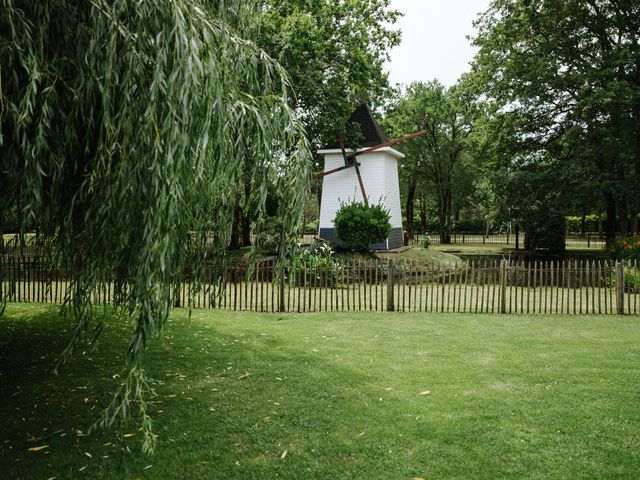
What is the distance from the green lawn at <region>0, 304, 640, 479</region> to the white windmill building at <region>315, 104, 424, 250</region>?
54.3ft

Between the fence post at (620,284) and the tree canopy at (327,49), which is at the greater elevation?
the tree canopy at (327,49)

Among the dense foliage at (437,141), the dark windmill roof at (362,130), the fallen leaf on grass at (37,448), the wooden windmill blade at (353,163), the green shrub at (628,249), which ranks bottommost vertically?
the fallen leaf on grass at (37,448)

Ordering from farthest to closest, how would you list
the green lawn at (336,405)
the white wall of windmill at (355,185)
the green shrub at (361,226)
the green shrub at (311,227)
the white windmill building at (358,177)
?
the green shrub at (311,227), the white wall of windmill at (355,185), the white windmill building at (358,177), the green shrub at (361,226), the green lawn at (336,405)

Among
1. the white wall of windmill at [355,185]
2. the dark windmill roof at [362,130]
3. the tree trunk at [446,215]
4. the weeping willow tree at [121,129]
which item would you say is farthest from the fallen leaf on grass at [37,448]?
the tree trunk at [446,215]

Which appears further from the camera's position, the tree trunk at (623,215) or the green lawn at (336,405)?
the tree trunk at (623,215)

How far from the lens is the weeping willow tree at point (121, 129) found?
3.90 meters

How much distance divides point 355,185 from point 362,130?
327 centimetres

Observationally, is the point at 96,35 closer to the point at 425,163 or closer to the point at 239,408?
the point at 239,408

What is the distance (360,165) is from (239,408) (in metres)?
21.3

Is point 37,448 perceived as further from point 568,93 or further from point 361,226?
point 568,93

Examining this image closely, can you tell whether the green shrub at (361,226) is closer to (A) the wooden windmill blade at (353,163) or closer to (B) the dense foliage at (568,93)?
(A) the wooden windmill blade at (353,163)

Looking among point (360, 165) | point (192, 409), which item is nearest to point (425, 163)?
point (360, 165)

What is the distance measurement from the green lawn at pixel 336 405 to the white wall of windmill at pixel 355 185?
54.5ft

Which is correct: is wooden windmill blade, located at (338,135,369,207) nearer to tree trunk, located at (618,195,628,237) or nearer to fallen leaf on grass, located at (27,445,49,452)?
tree trunk, located at (618,195,628,237)
